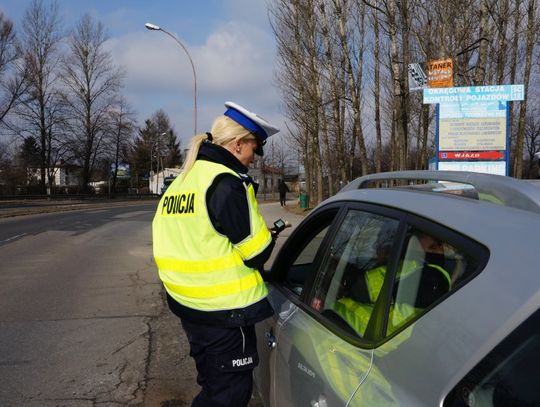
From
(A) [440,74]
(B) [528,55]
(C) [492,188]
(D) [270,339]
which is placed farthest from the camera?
(B) [528,55]

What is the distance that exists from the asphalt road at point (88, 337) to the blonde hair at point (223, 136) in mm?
2174

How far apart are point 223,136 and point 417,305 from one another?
4.00 feet

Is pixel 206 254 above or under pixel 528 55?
under

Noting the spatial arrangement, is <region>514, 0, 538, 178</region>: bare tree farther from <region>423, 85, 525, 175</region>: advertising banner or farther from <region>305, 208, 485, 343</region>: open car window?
<region>305, 208, 485, 343</region>: open car window

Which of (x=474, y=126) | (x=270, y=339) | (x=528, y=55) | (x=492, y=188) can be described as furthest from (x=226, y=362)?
(x=528, y=55)

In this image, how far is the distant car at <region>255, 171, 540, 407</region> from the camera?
1258 millimetres

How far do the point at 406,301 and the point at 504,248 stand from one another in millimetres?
496

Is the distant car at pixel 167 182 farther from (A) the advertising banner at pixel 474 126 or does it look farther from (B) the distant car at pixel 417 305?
(A) the advertising banner at pixel 474 126

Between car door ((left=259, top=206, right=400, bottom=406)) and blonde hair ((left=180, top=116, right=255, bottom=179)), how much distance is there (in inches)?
23.6

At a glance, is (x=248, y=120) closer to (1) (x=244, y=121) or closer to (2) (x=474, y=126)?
(1) (x=244, y=121)

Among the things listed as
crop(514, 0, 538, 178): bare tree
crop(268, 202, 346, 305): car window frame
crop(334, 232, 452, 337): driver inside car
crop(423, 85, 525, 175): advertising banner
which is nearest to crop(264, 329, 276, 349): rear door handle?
crop(268, 202, 346, 305): car window frame

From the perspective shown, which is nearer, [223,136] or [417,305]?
[417,305]

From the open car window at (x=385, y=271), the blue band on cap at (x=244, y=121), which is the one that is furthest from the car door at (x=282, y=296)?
the blue band on cap at (x=244, y=121)

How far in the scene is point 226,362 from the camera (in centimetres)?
224
